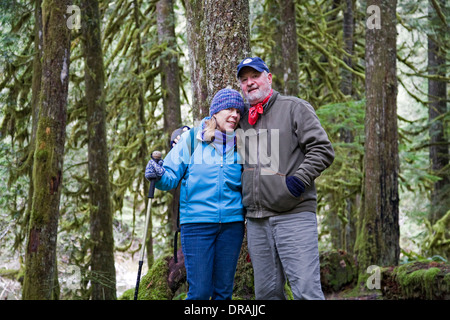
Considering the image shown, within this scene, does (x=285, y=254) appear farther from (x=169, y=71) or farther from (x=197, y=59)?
(x=169, y=71)

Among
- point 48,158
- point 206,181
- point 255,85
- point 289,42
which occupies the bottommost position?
point 206,181

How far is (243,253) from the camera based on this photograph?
5.11m

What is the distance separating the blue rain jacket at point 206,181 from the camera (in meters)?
3.80

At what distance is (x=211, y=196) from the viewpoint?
3.81 meters

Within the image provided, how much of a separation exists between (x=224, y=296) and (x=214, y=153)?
115 cm

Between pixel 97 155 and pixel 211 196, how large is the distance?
21.8 ft

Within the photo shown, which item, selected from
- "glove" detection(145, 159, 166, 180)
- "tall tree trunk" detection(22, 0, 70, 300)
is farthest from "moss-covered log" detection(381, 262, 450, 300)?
"tall tree trunk" detection(22, 0, 70, 300)

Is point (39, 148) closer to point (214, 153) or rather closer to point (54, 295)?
point (54, 295)

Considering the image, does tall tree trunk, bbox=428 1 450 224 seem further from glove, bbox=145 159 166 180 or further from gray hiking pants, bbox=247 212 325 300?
glove, bbox=145 159 166 180

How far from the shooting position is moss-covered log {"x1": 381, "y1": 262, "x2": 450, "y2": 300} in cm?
638

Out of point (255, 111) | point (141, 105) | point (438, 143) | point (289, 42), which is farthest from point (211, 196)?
point (438, 143)

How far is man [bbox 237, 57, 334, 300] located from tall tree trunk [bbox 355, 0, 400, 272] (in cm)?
522

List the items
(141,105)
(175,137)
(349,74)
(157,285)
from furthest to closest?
(349,74)
(141,105)
(157,285)
(175,137)
